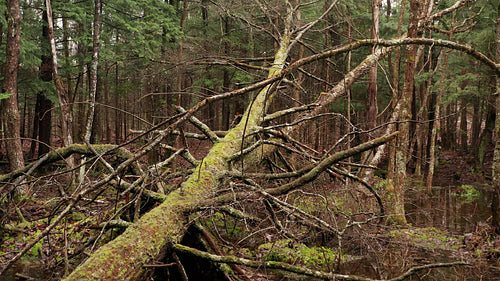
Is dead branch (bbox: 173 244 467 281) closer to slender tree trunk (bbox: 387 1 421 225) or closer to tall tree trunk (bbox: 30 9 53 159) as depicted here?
slender tree trunk (bbox: 387 1 421 225)

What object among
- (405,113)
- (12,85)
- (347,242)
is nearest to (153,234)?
(347,242)

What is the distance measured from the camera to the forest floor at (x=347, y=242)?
4.70 metres

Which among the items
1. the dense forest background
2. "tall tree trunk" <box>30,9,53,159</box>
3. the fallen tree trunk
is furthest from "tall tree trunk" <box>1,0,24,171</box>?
the fallen tree trunk

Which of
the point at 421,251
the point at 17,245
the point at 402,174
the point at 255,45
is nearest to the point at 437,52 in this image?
the point at 255,45

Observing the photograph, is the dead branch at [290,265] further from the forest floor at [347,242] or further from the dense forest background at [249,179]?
the forest floor at [347,242]

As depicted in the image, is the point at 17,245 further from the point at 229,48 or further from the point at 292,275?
the point at 229,48

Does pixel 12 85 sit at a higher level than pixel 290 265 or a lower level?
higher

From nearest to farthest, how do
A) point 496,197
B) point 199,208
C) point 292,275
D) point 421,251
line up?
1. point 199,208
2. point 292,275
3. point 421,251
4. point 496,197

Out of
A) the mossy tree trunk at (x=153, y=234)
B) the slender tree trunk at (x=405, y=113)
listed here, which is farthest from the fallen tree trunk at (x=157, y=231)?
the slender tree trunk at (x=405, y=113)

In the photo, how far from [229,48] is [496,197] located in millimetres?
13465

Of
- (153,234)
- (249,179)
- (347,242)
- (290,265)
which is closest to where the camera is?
(153,234)

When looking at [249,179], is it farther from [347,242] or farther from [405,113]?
[405,113]

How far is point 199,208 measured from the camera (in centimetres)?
401

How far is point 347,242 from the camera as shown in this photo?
521cm
